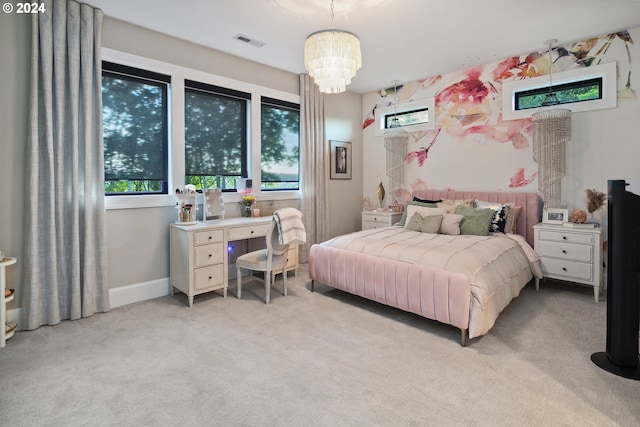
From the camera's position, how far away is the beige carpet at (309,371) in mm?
1842

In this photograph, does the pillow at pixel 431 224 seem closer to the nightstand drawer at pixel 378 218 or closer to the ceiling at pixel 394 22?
the nightstand drawer at pixel 378 218

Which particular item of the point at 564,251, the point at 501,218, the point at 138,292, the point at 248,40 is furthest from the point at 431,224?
the point at 138,292

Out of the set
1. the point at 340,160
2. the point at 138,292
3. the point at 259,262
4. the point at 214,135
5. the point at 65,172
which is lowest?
the point at 138,292

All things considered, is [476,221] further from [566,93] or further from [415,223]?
Result: [566,93]

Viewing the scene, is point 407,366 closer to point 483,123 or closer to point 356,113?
point 483,123

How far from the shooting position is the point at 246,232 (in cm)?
388

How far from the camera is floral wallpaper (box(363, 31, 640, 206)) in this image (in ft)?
12.5

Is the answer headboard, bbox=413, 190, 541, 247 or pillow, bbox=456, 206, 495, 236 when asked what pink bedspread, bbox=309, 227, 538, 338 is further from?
headboard, bbox=413, 190, 541, 247

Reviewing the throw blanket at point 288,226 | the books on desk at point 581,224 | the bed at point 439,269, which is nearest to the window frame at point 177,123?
the throw blanket at point 288,226

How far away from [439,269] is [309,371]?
4.29ft

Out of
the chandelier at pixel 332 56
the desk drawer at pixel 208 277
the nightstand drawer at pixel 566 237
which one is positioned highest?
the chandelier at pixel 332 56

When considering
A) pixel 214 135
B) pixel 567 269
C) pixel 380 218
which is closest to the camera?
pixel 567 269

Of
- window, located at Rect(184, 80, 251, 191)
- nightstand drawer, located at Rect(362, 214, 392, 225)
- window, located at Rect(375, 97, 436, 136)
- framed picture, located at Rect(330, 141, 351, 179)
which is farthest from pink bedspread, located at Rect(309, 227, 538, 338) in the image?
window, located at Rect(375, 97, 436, 136)

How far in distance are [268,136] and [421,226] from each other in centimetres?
242
